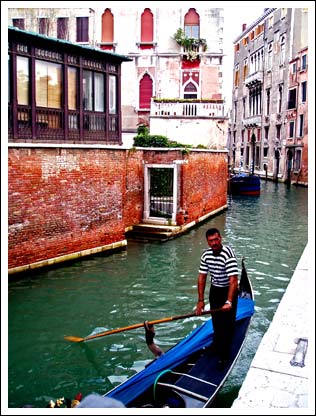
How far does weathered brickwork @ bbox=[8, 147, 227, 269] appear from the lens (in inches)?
235

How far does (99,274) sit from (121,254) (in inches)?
46.4

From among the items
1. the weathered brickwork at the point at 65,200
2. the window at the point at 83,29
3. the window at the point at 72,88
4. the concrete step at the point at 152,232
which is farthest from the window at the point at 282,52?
the window at the point at 72,88

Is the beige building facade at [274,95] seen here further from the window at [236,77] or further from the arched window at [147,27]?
the arched window at [147,27]

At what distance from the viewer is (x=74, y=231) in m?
6.89

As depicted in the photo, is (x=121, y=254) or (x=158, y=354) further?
(x=121, y=254)

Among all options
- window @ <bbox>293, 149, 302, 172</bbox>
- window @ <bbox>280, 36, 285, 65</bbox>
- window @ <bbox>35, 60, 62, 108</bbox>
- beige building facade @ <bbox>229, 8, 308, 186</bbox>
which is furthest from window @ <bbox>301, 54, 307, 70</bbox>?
window @ <bbox>35, 60, 62, 108</bbox>

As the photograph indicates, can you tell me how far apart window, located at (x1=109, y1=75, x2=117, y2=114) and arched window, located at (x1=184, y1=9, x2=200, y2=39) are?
5400 mm

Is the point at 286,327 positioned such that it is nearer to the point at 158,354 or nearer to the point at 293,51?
the point at 158,354

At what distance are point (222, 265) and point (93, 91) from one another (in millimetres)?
5015

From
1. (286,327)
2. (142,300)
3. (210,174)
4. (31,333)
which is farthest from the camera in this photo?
(210,174)

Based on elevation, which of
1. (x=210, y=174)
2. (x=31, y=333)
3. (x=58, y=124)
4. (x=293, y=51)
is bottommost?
(x=31, y=333)

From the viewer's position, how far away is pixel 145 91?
13.2 metres

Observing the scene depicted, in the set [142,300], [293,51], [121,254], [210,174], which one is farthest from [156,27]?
[293,51]

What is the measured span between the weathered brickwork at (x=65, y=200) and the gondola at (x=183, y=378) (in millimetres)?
3054
